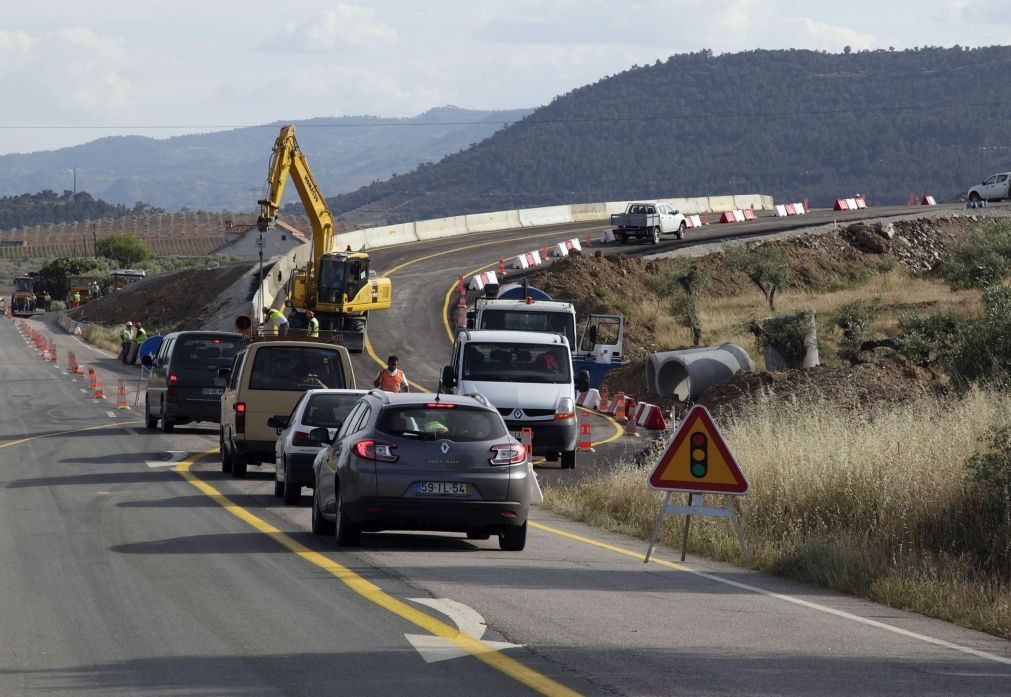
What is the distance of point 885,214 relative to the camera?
263 feet

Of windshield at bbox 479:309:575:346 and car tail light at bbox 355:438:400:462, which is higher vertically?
windshield at bbox 479:309:575:346

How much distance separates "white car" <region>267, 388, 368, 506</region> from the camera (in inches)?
695

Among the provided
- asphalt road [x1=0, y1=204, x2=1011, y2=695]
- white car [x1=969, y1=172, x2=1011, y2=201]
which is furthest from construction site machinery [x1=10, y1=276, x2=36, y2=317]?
asphalt road [x1=0, y1=204, x2=1011, y2=695]

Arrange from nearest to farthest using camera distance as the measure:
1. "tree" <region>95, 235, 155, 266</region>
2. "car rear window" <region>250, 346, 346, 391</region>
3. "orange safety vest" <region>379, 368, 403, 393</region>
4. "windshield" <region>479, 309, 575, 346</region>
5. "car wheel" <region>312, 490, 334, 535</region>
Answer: "car wheel" <region>312, 490, 334, 535</region>, "car rear window" <region>250, 346, 346, 391</region>, "orange safety vest" <region>379, 368, 403, 393</region>, "windshield" <region>479, 309, 575, 346</region>, "tree" <region>95, 235, 155, 266</region>

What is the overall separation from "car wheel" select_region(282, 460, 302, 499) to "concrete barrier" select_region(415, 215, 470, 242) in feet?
196

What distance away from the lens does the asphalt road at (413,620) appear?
26.3 feet

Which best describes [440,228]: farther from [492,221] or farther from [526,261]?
[526,261]

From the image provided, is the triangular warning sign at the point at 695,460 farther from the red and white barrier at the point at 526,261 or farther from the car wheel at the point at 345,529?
the red and white barrier at the point at 526,261

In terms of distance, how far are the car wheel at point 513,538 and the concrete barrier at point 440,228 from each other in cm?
6398

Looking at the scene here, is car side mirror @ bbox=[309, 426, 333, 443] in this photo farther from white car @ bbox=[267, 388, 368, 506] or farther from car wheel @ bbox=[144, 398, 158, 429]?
car wheel @ bbox=[144, 398, 158, 429]

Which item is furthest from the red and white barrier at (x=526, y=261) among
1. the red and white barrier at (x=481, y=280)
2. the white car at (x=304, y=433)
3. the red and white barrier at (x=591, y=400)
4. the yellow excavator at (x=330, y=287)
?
the white car at (x=304, y=433)

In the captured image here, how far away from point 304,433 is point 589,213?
74.9 meters

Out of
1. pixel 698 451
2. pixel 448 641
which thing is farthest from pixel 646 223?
pixel 448 641

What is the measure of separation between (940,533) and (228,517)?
24.9 ft
